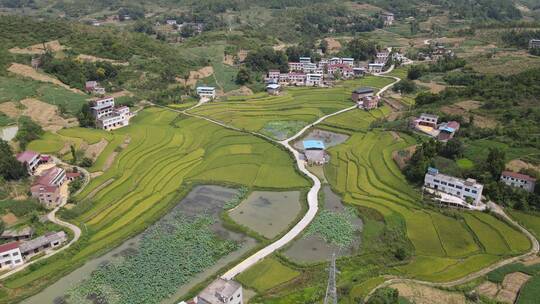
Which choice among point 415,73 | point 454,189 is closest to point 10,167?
point 454,189

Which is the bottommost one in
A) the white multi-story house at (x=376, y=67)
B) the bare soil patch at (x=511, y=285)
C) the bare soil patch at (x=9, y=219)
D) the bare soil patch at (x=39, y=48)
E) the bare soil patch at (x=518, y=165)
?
the bare soil patch at (x=511, y=285)

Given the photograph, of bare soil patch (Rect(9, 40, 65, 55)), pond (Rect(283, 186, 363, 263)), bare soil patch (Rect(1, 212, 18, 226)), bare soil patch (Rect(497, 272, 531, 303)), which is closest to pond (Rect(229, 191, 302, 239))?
pond (Rect(283, 186, 363, 263))

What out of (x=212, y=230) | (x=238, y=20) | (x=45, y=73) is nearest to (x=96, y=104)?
(x=45, y=73)

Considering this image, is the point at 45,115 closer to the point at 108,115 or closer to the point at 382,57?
the point at 108,115

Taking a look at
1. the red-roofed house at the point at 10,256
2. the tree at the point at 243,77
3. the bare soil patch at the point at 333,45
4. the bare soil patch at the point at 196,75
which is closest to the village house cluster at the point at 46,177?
the red-roofed house at the point at 10,256

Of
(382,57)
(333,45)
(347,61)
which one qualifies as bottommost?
(347,61)

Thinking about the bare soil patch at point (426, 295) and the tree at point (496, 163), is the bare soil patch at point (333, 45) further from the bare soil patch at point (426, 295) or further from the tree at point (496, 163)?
the bare soil patch at point (426, 295)

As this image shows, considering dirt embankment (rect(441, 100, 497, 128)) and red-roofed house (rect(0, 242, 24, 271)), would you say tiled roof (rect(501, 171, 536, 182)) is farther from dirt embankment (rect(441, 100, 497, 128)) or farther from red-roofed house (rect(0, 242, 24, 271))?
red-roofed house (rect(0, 242, 24, 271))
